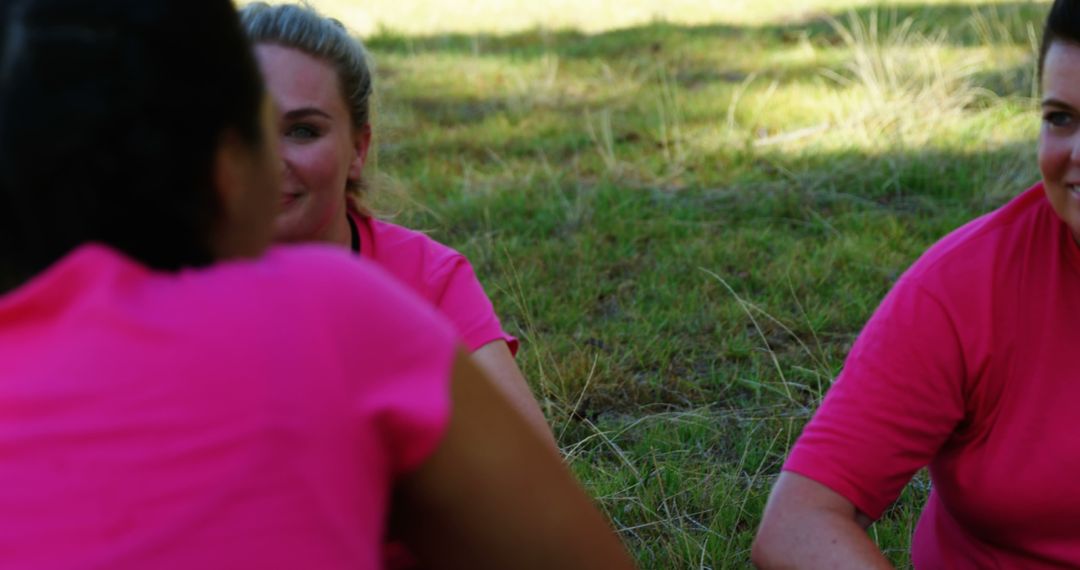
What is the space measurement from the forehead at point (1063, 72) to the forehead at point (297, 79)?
3.92 feet

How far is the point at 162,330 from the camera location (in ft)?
3.17

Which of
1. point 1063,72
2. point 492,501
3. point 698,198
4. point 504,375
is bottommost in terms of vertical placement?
point 698,198

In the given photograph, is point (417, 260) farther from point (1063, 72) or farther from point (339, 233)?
point (1063, 72)

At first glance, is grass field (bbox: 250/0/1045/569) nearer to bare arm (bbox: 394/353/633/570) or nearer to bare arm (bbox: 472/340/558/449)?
bare arm (bbox: 472/340/558/449)

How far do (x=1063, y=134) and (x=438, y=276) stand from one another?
1.04m

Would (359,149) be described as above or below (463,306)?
above

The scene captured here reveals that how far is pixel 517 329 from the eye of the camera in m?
4.04

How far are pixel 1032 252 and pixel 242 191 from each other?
1.26 meters

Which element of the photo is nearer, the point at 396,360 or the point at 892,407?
the point at 396,360

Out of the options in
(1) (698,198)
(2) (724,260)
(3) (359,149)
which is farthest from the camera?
(1) (698,198)

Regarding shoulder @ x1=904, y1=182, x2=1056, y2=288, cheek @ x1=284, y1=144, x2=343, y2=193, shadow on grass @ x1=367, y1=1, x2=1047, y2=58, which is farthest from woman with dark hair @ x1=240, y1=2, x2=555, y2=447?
shadow on grass @ x1=367, y1=1, x2=1047, y2=58

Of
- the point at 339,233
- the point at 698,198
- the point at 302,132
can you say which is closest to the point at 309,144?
the point at 302,132

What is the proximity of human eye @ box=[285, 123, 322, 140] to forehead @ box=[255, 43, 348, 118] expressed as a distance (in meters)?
0.03

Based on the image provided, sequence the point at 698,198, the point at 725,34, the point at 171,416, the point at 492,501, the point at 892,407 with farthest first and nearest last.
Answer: the point at 725,34
the point at 698,198
the point at 892,407
the point at 492,501
the point at 171,416
